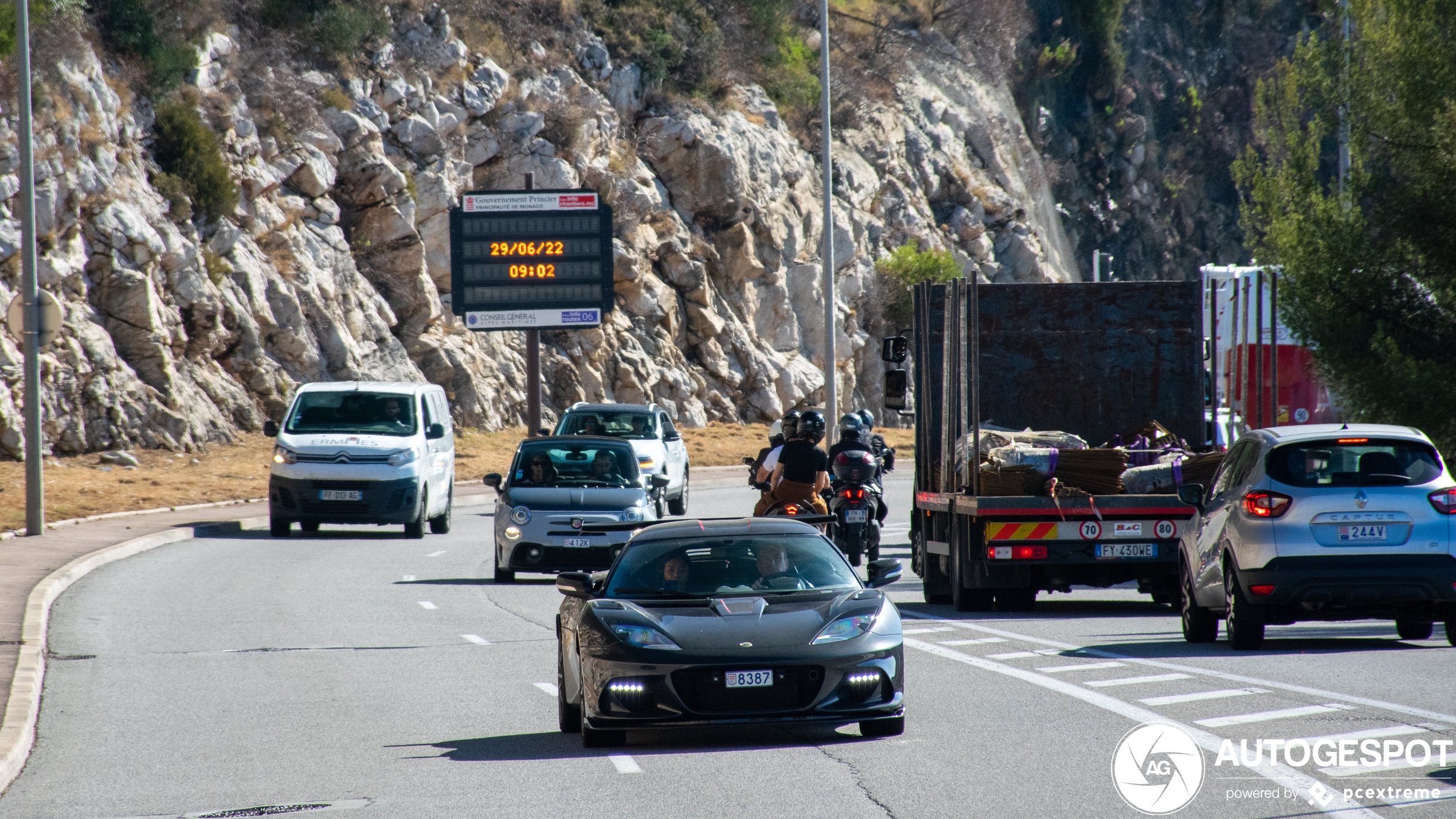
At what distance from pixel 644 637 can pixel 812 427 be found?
8565 mm

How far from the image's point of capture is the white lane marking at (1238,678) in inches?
363

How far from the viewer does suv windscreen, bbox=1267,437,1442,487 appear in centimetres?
1209

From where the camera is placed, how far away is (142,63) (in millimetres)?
43500

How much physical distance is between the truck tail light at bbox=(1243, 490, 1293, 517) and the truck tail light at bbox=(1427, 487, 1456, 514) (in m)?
0.97

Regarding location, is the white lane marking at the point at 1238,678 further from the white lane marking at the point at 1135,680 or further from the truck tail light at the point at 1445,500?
the truck tail light at the point at 1445,500

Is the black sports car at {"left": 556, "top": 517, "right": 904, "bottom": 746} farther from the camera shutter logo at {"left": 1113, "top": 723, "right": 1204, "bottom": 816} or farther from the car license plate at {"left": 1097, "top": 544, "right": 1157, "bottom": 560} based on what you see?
the car license plate at {"left": 1097, "top": 544, "right": 1157, "bottom": 560}

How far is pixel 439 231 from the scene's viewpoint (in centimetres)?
5272

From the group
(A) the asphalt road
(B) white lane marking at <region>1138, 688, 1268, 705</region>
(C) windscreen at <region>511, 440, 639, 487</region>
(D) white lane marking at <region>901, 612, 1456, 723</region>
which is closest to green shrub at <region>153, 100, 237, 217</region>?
(C) windscreen at <region>511, 440, 639, 487</region>

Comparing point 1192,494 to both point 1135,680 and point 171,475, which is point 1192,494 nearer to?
point 1135,680

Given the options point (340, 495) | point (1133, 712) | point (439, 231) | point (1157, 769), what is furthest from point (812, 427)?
point (439, 231)

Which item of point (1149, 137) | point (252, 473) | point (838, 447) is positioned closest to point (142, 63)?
point (252, 473)

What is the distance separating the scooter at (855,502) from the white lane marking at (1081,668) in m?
5.89

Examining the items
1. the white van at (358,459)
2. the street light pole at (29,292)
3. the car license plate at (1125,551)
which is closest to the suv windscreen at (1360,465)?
the car license plate at (1125,551)

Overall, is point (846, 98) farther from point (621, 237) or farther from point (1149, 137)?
point (1149, 137)
